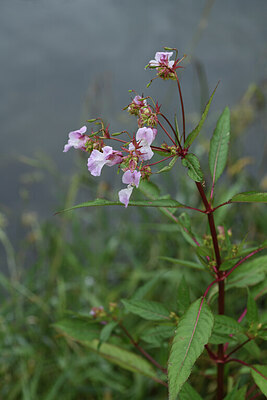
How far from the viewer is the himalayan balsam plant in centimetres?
58

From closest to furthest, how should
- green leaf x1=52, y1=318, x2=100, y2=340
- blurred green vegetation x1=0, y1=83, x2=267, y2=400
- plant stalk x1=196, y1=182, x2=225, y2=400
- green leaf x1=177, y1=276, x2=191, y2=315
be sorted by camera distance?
1. plant stalk x1=196, y1=182, x2=225, y2=400
2. green leaf x1=177, y1=276, x2=191, y2=315
3. green leaf x1=52, y1=318, x2=100, y2=340
4. blurred green vegetation x1=0, y1=83, x2=267, y2=400

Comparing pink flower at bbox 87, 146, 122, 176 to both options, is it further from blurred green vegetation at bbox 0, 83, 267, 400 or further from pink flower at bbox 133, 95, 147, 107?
blurred green vegetation at bbox 0, 83, 267, 400

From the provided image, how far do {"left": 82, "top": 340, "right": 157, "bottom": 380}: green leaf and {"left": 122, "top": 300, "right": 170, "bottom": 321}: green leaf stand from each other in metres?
0.17

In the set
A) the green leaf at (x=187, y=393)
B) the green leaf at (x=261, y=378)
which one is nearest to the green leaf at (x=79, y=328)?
the green leaf at (x=187, y=393)

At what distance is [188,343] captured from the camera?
1.93ft

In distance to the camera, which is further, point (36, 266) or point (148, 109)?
point (36, 266)

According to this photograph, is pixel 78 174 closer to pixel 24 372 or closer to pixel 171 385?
pixel 24 372

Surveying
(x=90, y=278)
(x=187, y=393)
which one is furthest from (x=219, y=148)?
(x=90, y=278)

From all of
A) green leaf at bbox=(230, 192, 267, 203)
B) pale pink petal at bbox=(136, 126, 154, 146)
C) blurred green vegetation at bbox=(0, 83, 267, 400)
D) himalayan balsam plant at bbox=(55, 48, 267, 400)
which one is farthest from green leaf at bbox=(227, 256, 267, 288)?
blurred green vegetation at bbox=(0, 83, 267, 400)

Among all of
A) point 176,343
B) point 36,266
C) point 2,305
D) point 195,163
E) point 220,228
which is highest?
point 195,163

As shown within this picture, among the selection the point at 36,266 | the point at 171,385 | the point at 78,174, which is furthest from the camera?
the point at 36,266

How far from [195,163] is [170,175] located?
5.33ft

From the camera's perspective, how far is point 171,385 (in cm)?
54

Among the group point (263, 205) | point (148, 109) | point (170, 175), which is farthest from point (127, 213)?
point (148, 109)
